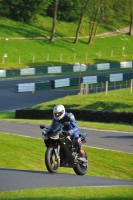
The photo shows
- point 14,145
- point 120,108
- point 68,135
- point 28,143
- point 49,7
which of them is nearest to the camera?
point 68,135

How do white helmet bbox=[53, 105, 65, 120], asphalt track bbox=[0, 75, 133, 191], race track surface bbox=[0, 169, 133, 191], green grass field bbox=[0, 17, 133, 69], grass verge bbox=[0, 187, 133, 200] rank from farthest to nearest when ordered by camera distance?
green grass field bbox=[0, 17, 133, 69] < white helmet bbox=[53, 105, 65, 120] < asphalt track bbox=[0, 75, 133, 191] < race track surface bbox=[0, 169, 133, 191] < grass verge bbox=[0, 187, 133, 200]

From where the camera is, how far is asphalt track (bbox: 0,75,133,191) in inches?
498

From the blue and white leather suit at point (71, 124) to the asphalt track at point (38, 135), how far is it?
0.86m

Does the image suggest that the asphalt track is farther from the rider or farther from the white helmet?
the white helmet

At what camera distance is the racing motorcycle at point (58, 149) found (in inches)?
551

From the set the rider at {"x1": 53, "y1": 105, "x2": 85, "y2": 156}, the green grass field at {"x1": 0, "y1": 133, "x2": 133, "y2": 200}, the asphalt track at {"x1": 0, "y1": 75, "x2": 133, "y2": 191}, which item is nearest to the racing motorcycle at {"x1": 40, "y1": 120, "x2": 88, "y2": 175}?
the rider at {"x1": 53, "y1": 105, "x2": 85, "y2": 156}

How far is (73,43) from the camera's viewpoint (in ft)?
290

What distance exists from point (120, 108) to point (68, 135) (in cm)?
2158

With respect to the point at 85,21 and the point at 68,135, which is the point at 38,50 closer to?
the point at 85,21

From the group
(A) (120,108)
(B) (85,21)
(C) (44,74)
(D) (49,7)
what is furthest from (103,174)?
(B) (85,21)

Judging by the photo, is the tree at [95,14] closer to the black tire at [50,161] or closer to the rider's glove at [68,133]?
the rider's glove at [68,133]

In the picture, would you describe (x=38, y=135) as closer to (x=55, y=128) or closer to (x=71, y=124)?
(x=71, y=124)

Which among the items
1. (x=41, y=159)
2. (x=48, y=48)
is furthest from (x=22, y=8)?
(x=41, y=159)

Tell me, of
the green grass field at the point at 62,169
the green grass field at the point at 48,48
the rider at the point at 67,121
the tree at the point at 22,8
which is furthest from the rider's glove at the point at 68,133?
the tree at the point at 22,8
